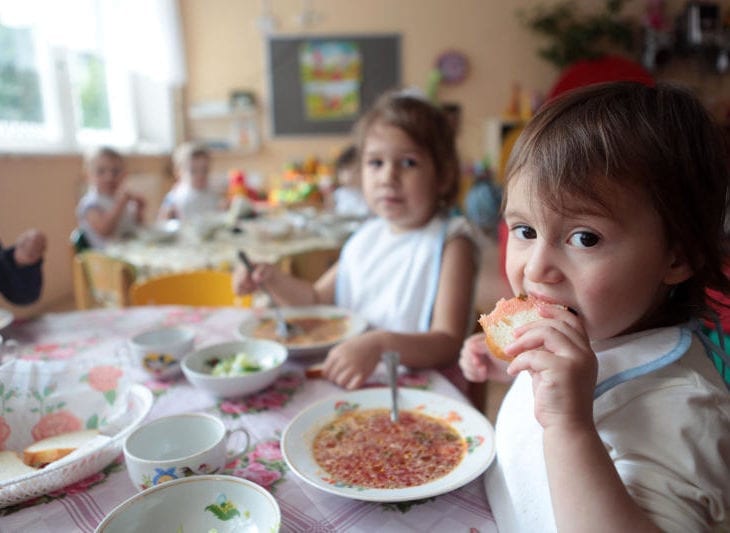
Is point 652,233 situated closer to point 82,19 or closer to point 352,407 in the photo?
point 352,407

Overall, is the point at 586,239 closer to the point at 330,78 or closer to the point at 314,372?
the point at 314,372

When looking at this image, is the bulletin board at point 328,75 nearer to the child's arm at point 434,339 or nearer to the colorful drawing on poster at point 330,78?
the colorful drawing on poster at point 330,78

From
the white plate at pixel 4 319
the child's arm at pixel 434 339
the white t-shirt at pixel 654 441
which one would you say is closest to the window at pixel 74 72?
the white plate at pixel 4 319

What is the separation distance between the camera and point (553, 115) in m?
0.64

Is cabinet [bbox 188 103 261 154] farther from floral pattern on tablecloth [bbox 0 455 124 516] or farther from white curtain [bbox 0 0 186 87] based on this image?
floral pattern on tablecloth [bbox 0 455 124 516]

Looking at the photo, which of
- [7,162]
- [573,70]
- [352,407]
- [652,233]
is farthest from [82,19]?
[573,70]

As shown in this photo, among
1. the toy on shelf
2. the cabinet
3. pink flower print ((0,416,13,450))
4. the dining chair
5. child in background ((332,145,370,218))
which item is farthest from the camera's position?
the cabinet

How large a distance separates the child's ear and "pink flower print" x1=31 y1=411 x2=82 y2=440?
0.82 m

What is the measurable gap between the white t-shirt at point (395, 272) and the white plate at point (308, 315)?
0.53ft

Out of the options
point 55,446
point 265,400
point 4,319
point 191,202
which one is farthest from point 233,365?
point 191,202

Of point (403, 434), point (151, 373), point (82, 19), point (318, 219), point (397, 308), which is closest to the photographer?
point (403, 434)

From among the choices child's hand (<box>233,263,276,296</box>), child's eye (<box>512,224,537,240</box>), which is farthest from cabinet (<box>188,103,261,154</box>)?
child's eye (<box>512,224,537,240</box>)

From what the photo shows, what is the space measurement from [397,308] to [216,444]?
33.5 inches

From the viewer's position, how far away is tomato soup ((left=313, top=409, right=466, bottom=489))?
0.65 meters
